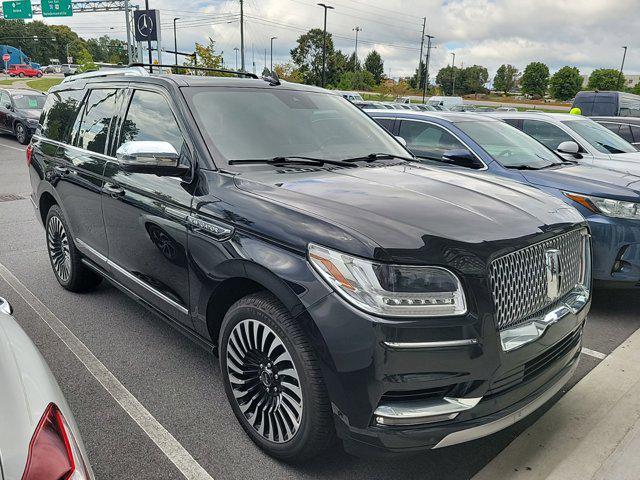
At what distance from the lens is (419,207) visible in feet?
8.00

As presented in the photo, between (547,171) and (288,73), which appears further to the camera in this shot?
(288,73)

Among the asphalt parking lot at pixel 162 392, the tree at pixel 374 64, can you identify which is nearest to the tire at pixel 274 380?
the asphalt parking lot at pixel 162 392

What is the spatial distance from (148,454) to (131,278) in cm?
131

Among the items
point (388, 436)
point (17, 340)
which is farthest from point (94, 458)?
point (388, 436)

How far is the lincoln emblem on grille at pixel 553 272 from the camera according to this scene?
244 cm

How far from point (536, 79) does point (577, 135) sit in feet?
322

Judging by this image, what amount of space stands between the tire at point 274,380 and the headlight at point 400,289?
0.33m

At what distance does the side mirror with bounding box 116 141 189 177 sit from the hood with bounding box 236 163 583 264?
39cm

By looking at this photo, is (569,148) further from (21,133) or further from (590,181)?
(21,133)

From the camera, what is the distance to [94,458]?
2576mm

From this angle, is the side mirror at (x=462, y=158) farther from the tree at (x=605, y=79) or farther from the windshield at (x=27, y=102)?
the tree at (x=605, y=79)

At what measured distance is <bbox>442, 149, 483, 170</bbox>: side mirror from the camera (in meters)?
5.38

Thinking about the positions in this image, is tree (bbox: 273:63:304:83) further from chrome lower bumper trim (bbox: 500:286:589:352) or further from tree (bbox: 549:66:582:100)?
chrome lower bumper trim (bbox: 500:286:589:352)

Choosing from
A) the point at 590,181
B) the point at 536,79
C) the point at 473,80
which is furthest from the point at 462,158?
the point at 473,80
